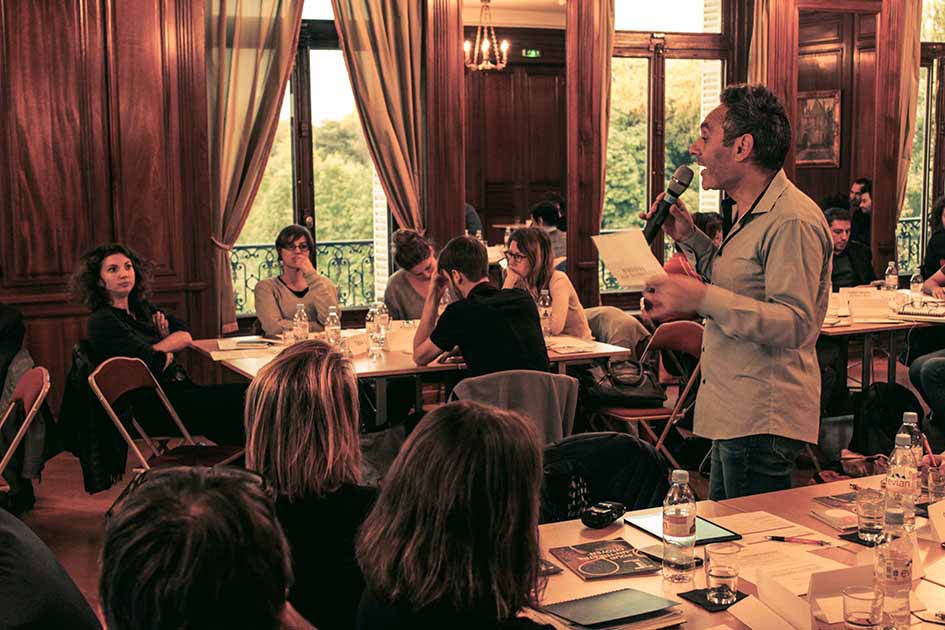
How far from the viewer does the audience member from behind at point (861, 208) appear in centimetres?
929

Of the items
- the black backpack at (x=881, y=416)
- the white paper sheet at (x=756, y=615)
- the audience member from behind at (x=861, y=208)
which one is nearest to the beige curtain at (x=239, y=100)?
the black backpack at (x=881, y=416)

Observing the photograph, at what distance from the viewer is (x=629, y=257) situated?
10.6 feet

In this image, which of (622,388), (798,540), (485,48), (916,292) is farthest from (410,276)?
(798,540)

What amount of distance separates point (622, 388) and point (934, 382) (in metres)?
1.90

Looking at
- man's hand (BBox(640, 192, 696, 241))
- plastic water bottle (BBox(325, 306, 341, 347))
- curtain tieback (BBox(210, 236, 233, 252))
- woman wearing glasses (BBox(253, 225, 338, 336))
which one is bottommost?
plastic water bottle (BBox(325, 306, 341, 347))

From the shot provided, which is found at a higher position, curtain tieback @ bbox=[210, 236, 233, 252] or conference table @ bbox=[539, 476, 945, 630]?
curtain tieback @ bbox=[210, 236, 233, 252]

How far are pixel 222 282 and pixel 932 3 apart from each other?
23.7 ft

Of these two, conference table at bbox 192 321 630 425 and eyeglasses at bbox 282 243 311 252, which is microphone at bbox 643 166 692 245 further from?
eyeglasses at bbox 282 243 311 252

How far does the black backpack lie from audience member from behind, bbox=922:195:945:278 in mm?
2188

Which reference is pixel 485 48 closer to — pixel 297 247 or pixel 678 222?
pixel 297 247

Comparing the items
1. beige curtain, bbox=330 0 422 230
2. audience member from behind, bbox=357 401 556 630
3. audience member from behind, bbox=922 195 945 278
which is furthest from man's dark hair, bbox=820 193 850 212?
audience member from behind, bbox=357 401 556 630

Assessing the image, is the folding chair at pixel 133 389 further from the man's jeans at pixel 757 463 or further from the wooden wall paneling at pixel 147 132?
the man's jeans at pixel 757 463

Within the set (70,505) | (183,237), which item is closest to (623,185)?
(183,237)

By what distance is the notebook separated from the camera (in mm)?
2113
